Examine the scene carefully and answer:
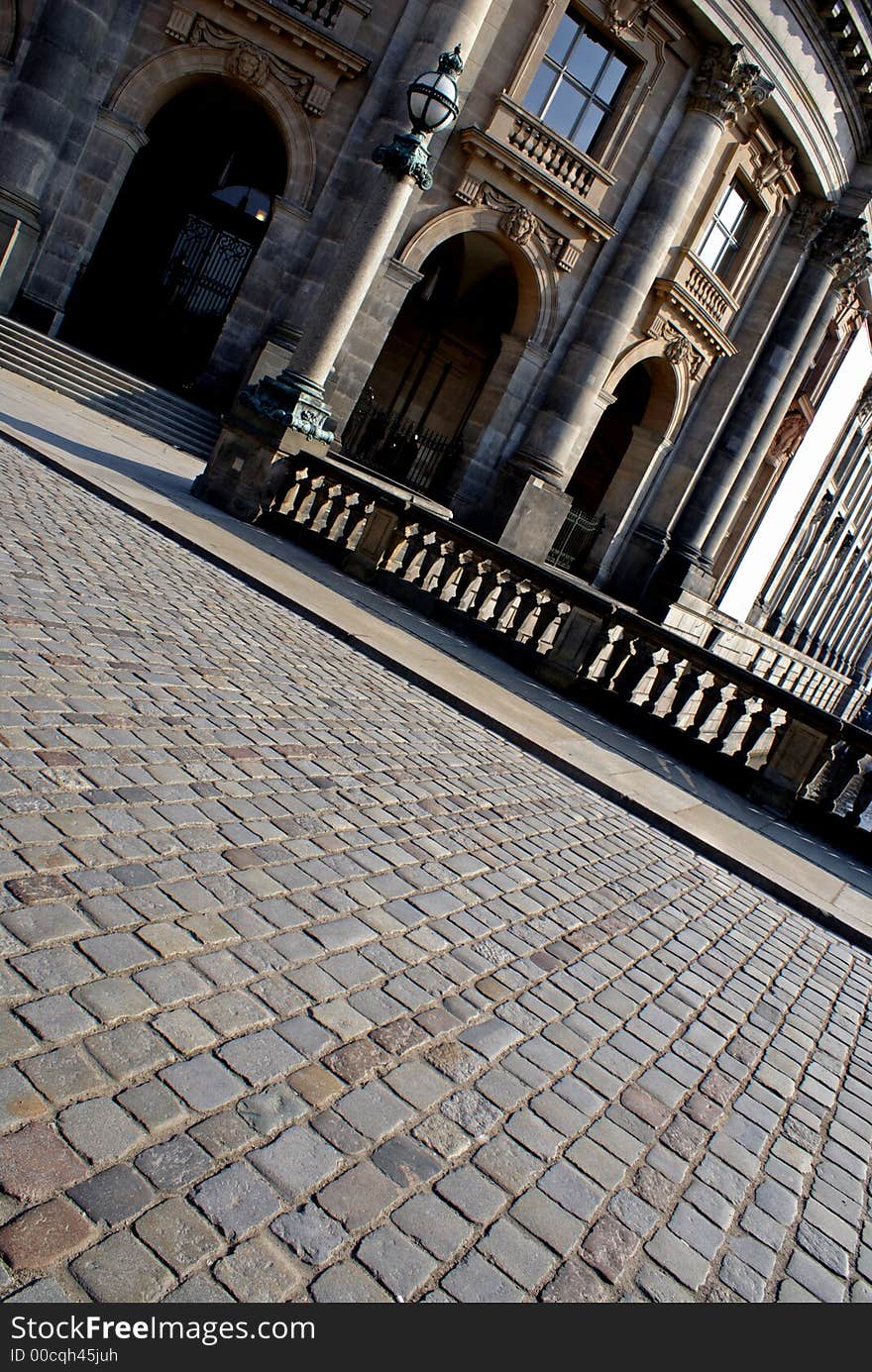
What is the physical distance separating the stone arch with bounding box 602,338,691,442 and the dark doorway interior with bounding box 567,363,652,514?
1.89ft

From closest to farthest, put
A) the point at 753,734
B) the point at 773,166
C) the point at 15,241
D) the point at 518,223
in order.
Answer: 1. the point at 753,734
2. the point at 15,241
3. the point at 518,223
4. the point at 773,166

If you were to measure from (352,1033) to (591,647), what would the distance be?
821 centimetres

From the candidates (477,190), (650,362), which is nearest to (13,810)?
(477,190)

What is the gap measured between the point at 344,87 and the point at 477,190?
2878mm

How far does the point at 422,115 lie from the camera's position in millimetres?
11211

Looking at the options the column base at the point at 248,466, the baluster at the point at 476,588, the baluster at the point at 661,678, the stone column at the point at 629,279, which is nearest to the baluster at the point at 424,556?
the baluster at the point at 476,588

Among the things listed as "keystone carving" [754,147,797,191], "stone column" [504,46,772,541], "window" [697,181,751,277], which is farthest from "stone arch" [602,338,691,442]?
"keystone carving" [754,147,797,191]

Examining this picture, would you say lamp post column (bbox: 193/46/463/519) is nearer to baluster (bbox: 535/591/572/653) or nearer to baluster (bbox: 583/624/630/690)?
baluster (bbox: 535/591/572/653)

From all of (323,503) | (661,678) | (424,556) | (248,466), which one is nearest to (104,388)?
(248,466)

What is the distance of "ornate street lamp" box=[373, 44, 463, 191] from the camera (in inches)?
438

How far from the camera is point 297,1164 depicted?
7.82ft

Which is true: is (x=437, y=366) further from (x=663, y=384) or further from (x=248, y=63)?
(x=248, y=63)

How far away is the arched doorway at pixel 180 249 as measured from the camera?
19.7 meters

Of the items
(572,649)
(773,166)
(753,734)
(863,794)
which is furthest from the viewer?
(773,166)
